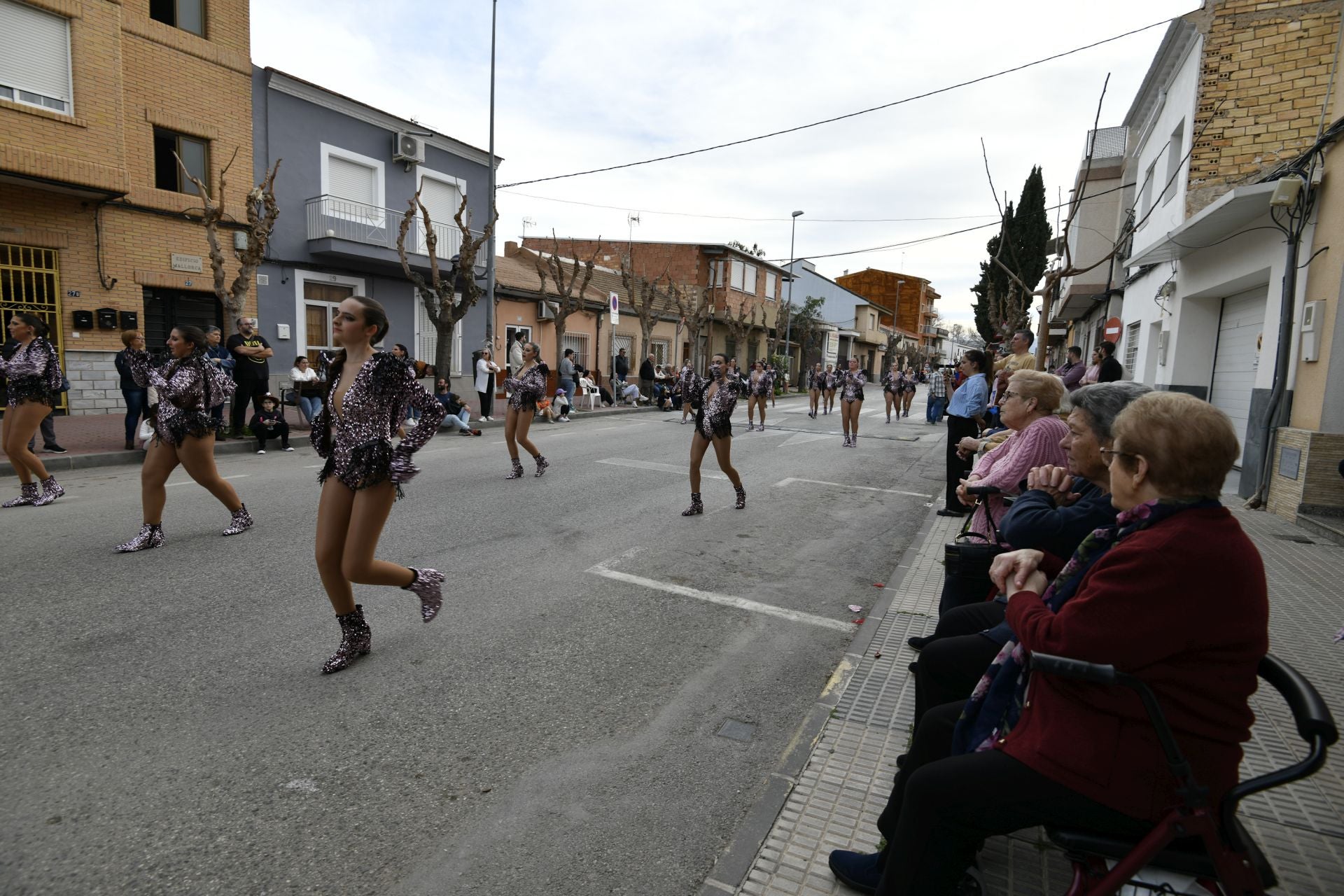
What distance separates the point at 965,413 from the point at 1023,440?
15.0 feet

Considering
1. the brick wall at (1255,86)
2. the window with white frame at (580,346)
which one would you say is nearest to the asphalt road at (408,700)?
the brick wall at (1255,86)

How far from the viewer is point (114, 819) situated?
2584mm

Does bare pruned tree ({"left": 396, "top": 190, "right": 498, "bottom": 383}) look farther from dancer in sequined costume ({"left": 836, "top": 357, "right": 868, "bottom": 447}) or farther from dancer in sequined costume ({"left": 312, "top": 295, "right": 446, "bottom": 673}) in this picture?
dancer in sequined costume ({"left": 312, "top": 295, "right": 446, "bottom": 673})

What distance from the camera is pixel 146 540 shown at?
578cm

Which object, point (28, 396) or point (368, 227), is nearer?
point (28, 396)

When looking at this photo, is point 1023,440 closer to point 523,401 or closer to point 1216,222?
point 523,401

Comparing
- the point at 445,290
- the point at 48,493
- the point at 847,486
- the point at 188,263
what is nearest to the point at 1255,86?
the point at 847,486

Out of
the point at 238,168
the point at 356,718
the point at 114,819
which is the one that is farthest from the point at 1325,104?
the point at 238,168

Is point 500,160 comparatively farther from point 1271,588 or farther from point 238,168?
point 1271,588

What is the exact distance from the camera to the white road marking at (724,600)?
4872 millimetres

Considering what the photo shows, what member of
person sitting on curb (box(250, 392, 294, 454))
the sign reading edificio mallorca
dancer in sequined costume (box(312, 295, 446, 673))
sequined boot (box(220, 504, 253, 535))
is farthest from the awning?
the sign reading edificio mallorca

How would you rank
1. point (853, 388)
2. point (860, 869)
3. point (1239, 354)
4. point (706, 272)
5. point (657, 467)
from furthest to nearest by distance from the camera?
point (706, 272) → point (853, 388) → point (1239, 354) → point (657, 467) → point (860, 869)

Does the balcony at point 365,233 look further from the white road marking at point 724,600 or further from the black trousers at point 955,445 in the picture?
the white road marking at point 724,600

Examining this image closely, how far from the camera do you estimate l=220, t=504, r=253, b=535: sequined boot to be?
20.8 ft
